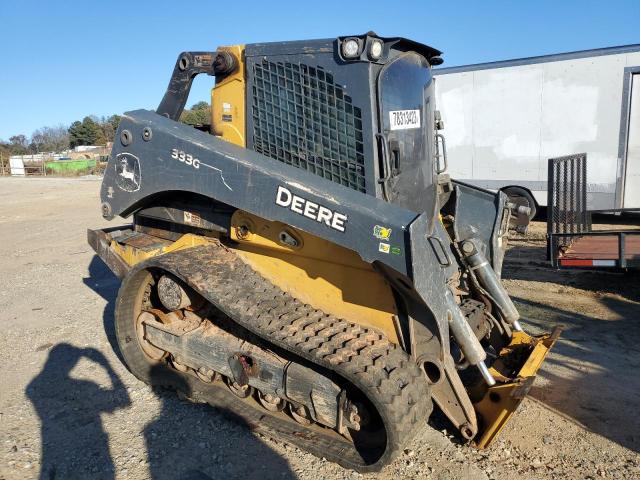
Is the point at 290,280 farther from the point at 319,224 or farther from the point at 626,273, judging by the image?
the point at 626,273

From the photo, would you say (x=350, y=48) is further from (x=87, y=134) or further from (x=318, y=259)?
(x=87, y=134)

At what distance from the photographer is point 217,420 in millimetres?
3600

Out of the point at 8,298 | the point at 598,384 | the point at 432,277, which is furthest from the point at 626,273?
the point at 8,298

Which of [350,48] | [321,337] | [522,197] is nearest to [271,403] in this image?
[321,337]

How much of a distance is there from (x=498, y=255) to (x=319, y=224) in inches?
77.2

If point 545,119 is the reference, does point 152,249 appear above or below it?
below

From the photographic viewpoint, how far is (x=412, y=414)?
2756 millimetres

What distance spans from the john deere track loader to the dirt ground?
0.64ft

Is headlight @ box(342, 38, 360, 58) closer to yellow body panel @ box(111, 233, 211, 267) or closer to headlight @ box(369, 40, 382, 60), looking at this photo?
headlight @ box(369, 40, 382, 60)

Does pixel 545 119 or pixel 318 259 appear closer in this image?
pixel 318 259

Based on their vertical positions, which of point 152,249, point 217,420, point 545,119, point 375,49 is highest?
point 375,49

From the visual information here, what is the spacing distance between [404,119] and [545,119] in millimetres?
8864

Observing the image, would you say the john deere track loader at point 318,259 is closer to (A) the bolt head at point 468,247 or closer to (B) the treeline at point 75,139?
(A) the bolt head at point 468,247

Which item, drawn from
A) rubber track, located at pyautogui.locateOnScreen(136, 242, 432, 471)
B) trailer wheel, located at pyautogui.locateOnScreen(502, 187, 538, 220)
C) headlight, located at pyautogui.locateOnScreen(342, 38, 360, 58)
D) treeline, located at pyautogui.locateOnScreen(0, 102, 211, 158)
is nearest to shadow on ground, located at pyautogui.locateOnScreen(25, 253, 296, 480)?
rubber track, located at pyautogui.locateOnScreen(136, 242, 432, 471)
